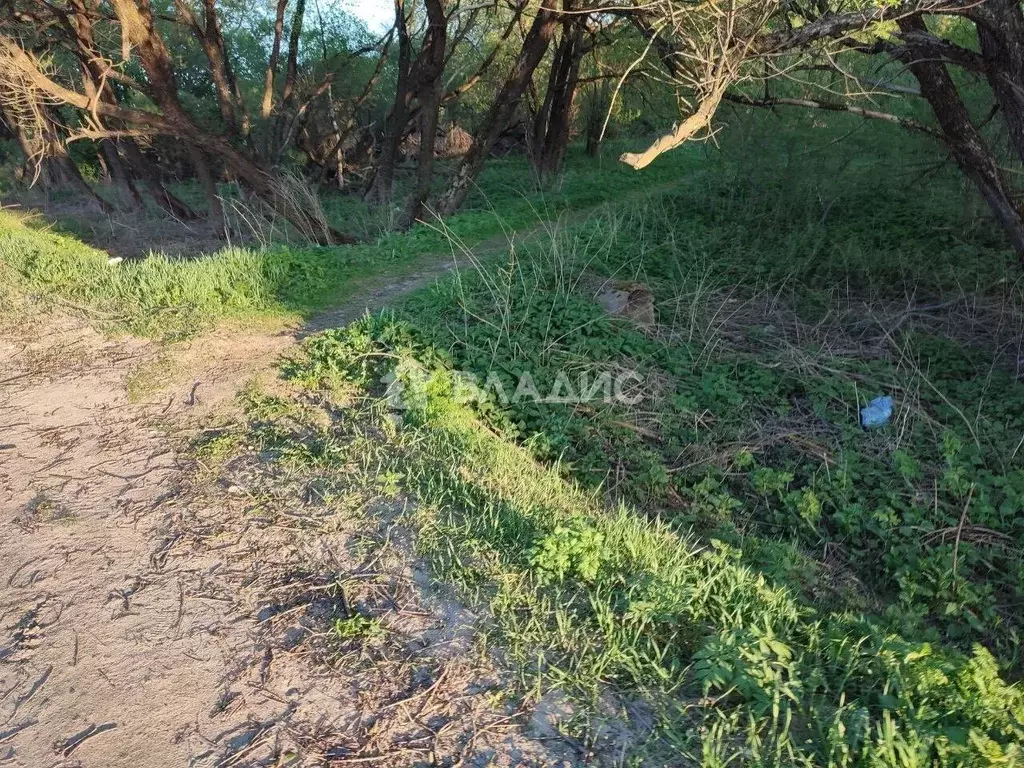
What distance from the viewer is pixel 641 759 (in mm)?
2240

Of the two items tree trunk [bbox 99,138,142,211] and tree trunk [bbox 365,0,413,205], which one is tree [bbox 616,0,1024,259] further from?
tree trunk [bbox 99,138,142,211]

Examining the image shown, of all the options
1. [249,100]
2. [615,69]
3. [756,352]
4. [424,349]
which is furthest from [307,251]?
[249,100]

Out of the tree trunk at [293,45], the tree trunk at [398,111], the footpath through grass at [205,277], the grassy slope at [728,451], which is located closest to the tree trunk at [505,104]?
the footpath through grass at [205,277]

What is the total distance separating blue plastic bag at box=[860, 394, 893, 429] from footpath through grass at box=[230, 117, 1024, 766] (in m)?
0.07

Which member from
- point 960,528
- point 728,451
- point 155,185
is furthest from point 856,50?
point 155,185

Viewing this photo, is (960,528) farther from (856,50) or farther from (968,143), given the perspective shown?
(968,143)

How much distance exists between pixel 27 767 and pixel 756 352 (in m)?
5.92

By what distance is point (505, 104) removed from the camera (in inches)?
408

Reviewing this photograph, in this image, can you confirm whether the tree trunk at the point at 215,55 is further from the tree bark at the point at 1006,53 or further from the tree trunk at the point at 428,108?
the tree bark at the point at 1006,53

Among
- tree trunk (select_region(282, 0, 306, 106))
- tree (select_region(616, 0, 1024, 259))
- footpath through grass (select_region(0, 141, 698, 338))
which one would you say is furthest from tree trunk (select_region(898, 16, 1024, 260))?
tree trunk (select_region(282, 0, 306, 106))

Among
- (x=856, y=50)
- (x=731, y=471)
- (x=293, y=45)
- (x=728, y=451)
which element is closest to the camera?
(x=731, y=471)

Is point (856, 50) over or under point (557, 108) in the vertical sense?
under

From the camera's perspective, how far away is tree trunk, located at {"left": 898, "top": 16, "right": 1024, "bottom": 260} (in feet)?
20.4

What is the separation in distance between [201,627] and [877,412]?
506 centimetres
